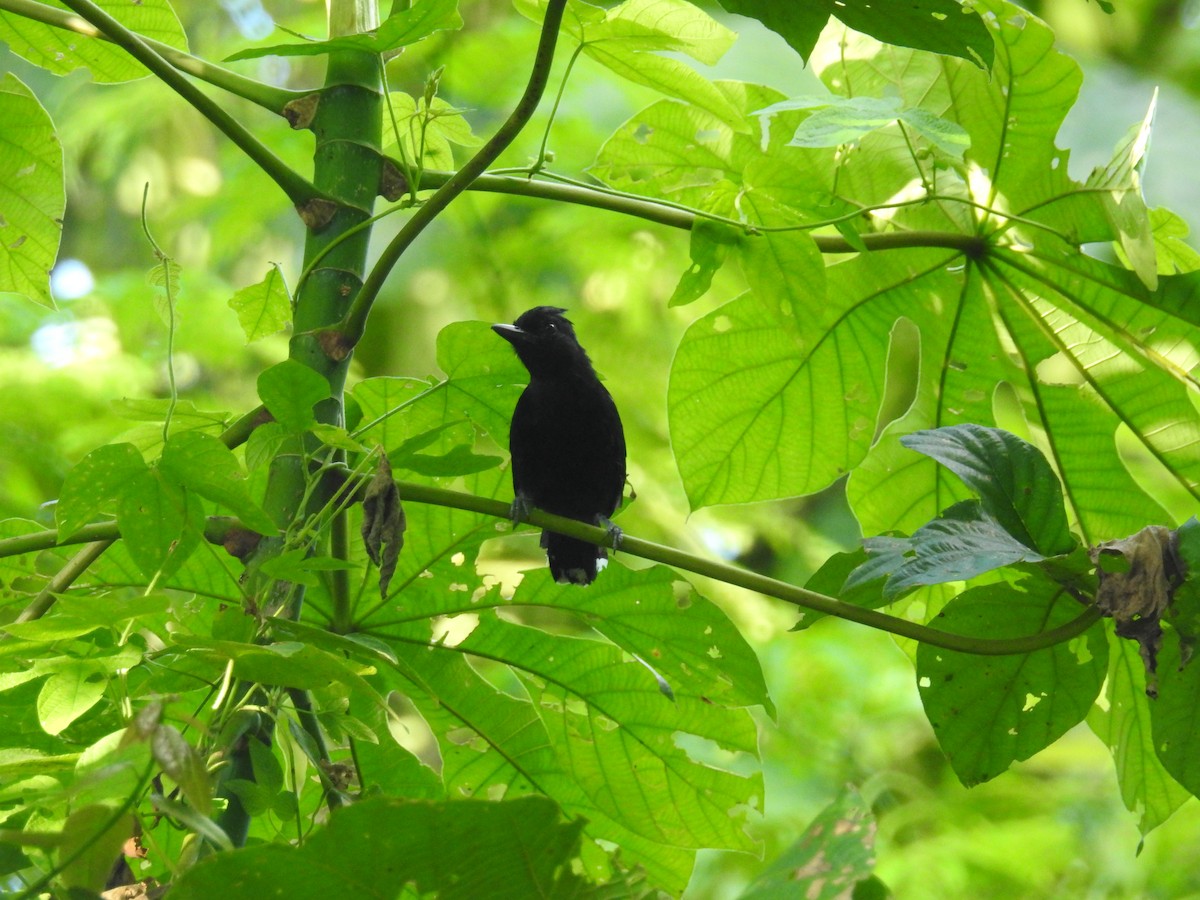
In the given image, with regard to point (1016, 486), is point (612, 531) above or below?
below

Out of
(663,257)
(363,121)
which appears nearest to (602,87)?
(663,257)

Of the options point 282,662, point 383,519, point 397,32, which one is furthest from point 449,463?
point 397,32

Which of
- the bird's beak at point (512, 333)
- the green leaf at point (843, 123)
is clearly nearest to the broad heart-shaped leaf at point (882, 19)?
the green leaf at point (843, 123)

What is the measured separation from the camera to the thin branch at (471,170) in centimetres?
140

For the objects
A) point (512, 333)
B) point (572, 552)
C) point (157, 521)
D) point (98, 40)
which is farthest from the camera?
point (512, 333)

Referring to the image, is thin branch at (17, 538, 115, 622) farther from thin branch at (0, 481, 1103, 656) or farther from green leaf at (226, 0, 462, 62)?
green leaf at (226, 0, 462, 62)

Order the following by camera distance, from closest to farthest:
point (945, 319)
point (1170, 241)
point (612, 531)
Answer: point (1170, 241), point (945, 319), point (612, 531)

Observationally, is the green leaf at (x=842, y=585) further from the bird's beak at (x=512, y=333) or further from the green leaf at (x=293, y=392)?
the bird's beak at (x=512, y=333)

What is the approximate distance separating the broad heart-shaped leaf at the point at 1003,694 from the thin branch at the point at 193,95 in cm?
114

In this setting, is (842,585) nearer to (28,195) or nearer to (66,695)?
(66,695)

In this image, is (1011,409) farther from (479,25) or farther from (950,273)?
(950,273)

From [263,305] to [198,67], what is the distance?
38 cm

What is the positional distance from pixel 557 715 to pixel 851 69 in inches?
51.4

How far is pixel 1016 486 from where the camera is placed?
169 centimetres
